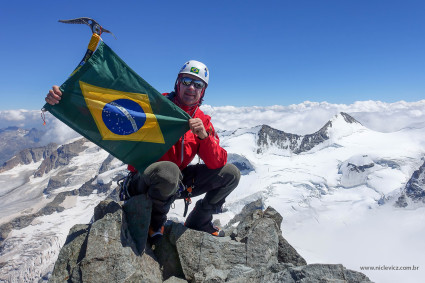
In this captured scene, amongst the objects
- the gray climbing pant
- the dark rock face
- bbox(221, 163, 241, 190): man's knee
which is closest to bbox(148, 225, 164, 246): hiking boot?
the gray climbing pant

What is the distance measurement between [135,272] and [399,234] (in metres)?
219

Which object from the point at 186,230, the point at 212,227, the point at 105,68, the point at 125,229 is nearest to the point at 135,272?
Result: the point at 125,229

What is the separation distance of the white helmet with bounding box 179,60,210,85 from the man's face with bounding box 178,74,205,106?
0.12m

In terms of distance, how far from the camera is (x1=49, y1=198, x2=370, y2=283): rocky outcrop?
5.65 meters

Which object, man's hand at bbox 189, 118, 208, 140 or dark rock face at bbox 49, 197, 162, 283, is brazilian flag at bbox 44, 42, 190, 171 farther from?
dark rock face at bbox 49, 197, 162, 283

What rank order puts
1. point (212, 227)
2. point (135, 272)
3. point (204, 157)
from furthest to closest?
1. point (212, 227)
2. point (204, 157)
3. point (135, 272)

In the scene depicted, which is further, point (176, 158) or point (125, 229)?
point (176, 158)

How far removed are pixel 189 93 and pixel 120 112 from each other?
80.5 inches

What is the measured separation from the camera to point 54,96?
6609 millimetres

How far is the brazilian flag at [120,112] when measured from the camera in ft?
22.7

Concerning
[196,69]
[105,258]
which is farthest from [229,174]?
[105,258]

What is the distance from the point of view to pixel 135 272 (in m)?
5.89

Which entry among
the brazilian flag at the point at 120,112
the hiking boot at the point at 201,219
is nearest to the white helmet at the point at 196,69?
the brazilian flag at the point at 120,112

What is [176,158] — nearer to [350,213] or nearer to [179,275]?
[179,275]
